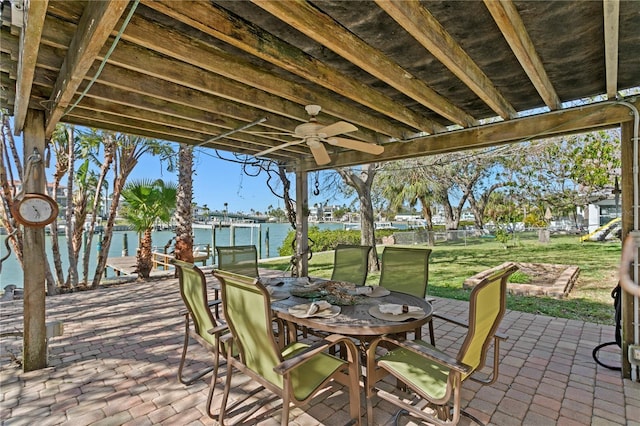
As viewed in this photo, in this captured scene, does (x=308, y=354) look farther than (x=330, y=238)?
No

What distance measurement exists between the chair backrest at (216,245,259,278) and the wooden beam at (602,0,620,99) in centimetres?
405

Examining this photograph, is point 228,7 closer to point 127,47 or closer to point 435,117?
point 127,47

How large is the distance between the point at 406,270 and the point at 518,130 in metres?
1.96

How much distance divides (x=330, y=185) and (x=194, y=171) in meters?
4.21

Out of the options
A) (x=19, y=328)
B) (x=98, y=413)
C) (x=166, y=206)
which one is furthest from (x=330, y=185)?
(x=98, y=413)

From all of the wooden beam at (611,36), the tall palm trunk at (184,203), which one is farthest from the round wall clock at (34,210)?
the tall palm trunk at (184,203)

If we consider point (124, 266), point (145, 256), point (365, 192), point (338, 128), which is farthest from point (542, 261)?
point (124, 266)

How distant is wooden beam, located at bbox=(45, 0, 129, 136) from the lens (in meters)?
1.53

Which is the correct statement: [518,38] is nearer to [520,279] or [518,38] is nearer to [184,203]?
[520,279]

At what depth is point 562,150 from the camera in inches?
367

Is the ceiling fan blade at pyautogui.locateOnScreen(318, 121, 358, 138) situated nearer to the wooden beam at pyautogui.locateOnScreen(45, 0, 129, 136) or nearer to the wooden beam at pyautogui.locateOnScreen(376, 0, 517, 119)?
the wooden beam at pyautogui.locateOnScreen(376, 0, 517, 119)

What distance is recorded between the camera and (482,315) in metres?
2.00

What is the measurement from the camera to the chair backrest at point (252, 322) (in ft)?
6.29

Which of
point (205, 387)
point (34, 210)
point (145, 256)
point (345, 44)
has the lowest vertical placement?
point (205, 387)
